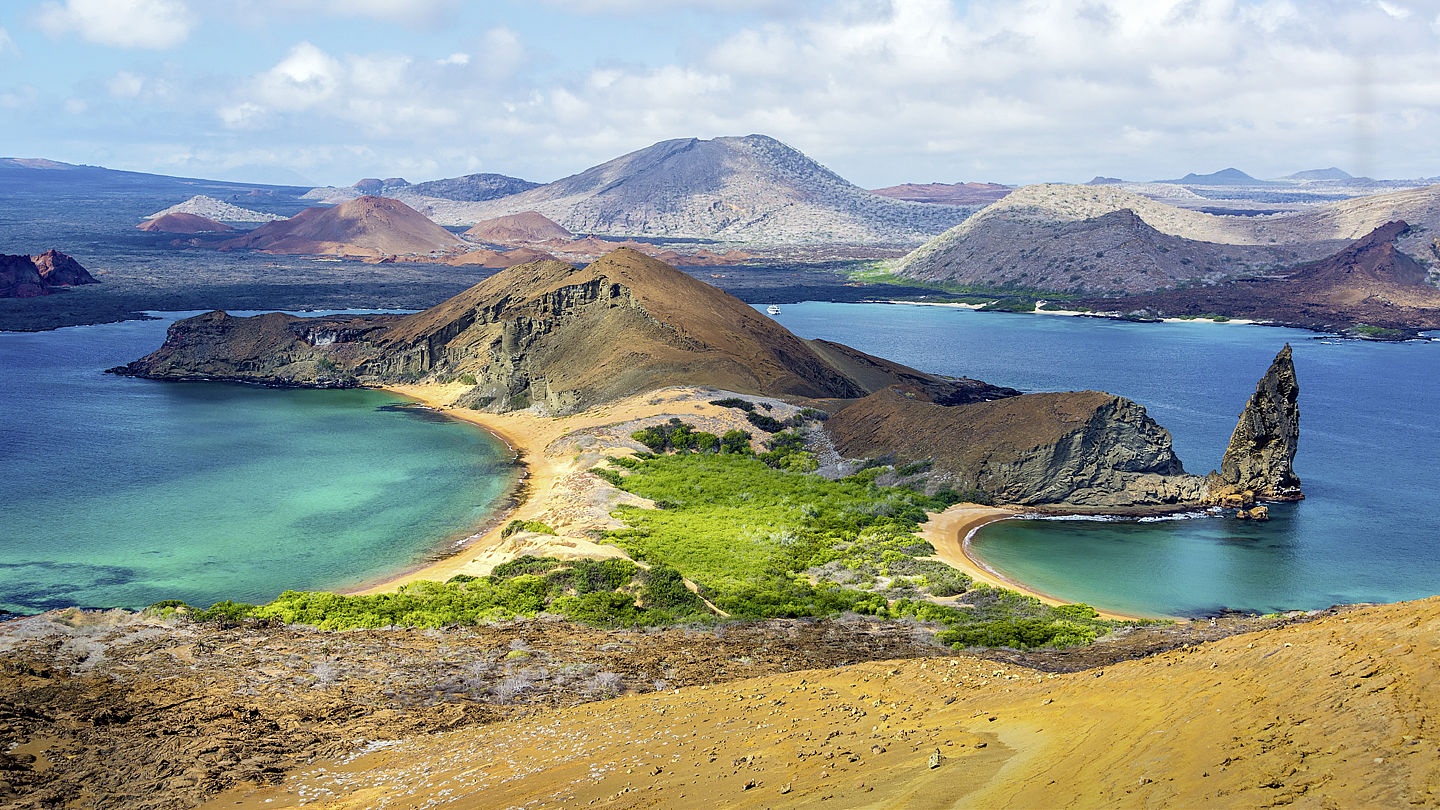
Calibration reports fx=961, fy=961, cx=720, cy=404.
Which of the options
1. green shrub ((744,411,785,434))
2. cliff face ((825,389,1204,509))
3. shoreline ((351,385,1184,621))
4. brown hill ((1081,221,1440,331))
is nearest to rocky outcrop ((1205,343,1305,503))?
cliff face ((825,389,1204,509))

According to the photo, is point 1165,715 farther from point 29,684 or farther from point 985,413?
point 985,413

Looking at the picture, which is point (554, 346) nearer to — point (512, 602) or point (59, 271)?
point (512, 602)

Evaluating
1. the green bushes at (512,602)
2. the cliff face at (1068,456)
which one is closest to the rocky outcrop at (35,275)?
the green bushes at (512,602)

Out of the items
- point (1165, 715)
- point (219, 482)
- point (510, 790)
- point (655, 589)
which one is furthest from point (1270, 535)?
point (219, 482)

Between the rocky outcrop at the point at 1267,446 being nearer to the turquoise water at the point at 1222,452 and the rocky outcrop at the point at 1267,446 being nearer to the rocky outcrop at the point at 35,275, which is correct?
the turquoise water at the point at 1222,452

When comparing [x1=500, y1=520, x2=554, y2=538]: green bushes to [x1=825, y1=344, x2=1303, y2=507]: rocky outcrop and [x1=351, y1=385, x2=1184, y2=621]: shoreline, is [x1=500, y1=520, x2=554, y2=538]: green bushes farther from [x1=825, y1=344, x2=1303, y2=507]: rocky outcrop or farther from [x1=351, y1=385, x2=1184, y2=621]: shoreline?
[x1=825, y1=344, x2=1303, y2=507]: rocky outcrop

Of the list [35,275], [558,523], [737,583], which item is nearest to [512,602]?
[737,583]
